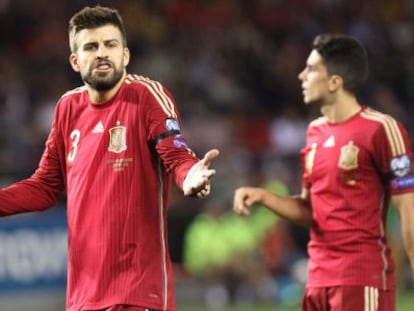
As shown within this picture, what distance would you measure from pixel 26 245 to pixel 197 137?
146 inches

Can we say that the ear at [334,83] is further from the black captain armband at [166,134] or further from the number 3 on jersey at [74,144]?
the number 3 on jersey at [74,144]

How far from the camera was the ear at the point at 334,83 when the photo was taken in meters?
6.76

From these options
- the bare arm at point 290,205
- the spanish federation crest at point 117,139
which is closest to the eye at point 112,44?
the spanish federation crest at point 117,139

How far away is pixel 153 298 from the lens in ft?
17.9

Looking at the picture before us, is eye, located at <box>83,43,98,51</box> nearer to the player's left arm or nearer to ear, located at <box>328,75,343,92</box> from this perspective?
the player's left arm

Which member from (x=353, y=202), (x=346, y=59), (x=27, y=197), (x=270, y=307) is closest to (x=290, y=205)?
(x=353, y=202)

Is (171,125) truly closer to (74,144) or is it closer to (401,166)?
(74,144)

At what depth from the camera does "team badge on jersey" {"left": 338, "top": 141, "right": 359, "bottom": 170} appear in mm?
6465

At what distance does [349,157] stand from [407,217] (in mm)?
476

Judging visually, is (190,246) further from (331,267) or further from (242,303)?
(331,267)

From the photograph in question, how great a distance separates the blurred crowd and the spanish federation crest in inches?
309

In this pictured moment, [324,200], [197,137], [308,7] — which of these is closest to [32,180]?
[324,200]

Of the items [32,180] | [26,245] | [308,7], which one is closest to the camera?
[32,180]

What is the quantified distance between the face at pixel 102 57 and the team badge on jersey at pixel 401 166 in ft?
5.37
